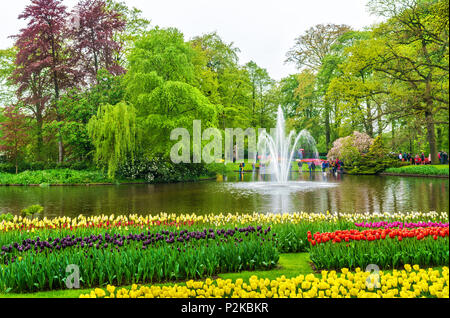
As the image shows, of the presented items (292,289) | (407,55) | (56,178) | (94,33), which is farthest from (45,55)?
(292,289)

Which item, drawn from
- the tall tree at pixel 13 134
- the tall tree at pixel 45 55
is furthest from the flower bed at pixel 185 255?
the tall tree at pixel 13 134

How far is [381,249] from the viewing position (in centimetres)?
457

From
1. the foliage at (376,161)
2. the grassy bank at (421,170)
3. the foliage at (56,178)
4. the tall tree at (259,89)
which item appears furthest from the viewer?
the tall tree at (259,89)

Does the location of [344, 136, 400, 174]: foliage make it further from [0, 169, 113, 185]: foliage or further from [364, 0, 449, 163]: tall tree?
[0, 169, 113, 185]: foliage

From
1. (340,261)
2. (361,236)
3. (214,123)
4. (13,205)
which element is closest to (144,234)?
(340,261)

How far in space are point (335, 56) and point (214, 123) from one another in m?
16.9

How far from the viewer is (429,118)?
16766mm

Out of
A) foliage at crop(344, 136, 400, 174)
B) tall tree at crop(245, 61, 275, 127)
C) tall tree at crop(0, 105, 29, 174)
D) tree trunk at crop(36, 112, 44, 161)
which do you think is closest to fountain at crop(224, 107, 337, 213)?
tall tree at crop(245, 61, 275, 127)

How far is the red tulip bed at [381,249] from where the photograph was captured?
4473 millimetres

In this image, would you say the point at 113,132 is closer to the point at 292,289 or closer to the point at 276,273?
the point at 276,273

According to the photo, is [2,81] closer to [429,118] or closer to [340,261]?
[429,118]

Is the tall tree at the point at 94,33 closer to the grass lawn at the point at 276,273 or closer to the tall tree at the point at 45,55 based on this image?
the tall tree at the point at 45,55

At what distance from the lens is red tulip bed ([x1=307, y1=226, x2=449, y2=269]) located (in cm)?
447

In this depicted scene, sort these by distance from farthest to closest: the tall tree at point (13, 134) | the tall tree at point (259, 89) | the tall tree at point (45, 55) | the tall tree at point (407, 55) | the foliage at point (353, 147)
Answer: the tall tree at point (259, 89) → the foliage at point (353, 147) → the tall tree at point (13, 134) → the tall tree at point (45, 55) → the tall tree at point (407, 55)
